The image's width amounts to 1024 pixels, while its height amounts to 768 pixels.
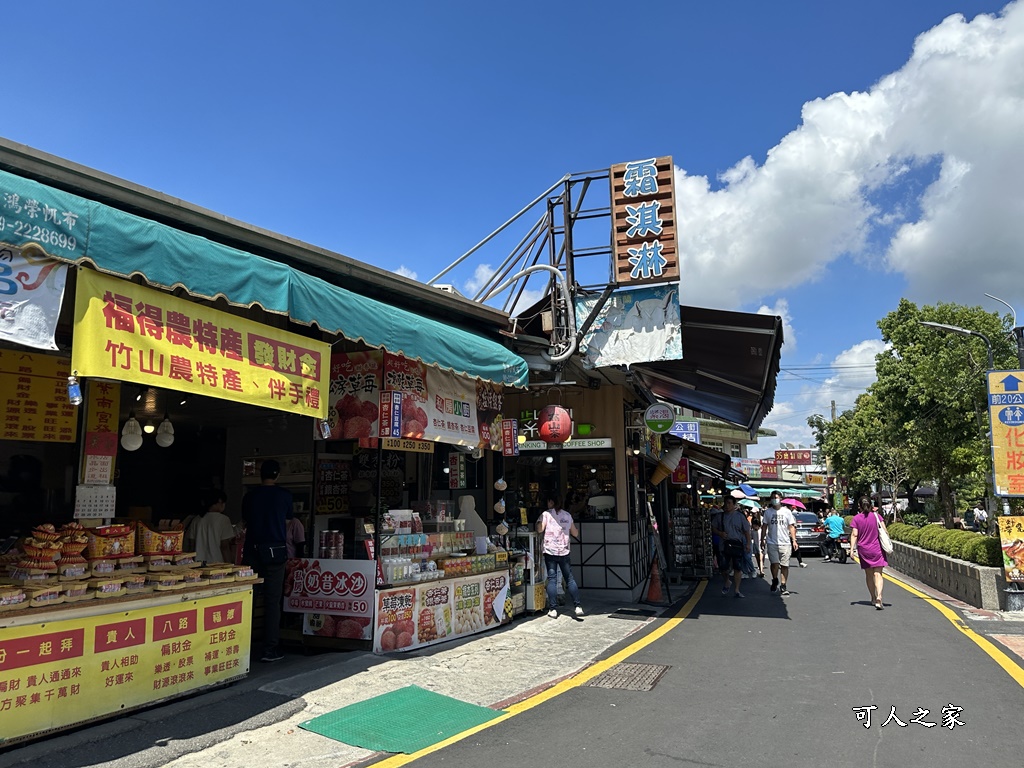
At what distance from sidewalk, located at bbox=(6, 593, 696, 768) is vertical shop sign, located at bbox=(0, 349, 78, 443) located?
3049mm

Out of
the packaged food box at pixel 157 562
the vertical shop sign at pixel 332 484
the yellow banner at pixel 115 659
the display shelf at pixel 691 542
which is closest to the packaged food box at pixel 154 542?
the packaged food box at pixel 157 562

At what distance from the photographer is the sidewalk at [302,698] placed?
4520 mm

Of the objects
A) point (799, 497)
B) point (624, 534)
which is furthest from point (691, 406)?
point (799, 497)

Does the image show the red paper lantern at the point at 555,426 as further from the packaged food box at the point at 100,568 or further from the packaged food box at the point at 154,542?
the packaged food box at the point at 100,568

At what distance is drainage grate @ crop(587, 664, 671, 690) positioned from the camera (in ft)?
21.3

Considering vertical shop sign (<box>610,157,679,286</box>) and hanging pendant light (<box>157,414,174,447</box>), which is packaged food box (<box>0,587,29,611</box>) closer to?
hanging pendant light (<box>157,414,174,447</box>)

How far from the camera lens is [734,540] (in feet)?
42.5

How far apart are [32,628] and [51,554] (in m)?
0.64

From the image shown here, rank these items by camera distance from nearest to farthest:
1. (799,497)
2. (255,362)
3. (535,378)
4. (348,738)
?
(348,738)
(255,362)
(535,378)
(799,497)

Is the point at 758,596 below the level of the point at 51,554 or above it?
below

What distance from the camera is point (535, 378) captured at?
38.7ft

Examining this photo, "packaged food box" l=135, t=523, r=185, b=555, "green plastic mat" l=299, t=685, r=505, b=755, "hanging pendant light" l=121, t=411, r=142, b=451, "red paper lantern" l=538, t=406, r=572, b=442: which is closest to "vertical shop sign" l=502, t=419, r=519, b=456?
"red paper lantern" l=538, t=406, r=572, b=442

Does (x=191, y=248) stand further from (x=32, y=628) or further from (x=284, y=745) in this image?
(x=284, y=745)

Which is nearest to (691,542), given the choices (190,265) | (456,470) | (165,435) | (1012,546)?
(1012,546)
